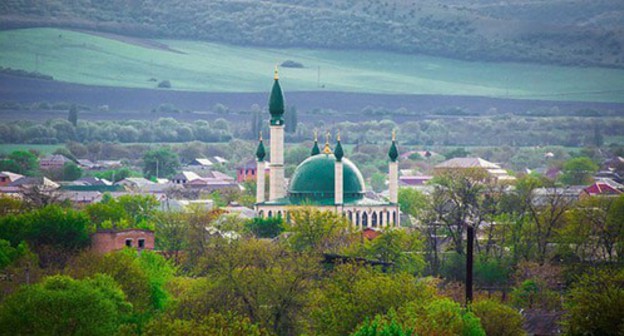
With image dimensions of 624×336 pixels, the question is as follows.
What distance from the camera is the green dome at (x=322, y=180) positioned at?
→ 108812mm

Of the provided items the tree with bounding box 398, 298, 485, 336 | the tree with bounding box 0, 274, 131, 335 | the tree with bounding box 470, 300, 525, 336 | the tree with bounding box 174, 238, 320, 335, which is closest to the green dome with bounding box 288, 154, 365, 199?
the tree with bounding box 174, 238, 320, 335

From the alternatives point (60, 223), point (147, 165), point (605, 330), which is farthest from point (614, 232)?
point (147, 165)

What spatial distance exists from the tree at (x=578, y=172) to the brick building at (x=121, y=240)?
83.6 m

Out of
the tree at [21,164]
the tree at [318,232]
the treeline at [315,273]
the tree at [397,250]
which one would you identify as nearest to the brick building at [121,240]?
the treeline at [315,273]

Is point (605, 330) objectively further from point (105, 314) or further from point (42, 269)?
point (42, 269)

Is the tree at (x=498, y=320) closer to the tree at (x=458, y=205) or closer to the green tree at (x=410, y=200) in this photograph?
the tree at (x=458, y=205)

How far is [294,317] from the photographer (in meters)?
62.9

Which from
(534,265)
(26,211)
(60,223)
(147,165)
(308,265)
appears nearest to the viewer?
(308,265)

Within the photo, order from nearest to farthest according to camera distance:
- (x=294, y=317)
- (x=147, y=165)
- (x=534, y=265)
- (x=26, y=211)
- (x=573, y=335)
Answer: (x=573, y=335) → (x=294, y=317) → (x=534, y=265) → (x=26, y=211) → (x=147, y=165)

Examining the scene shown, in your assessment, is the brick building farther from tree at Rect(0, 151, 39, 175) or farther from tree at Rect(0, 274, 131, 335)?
tree at Rect(0, 151, 39, 175)

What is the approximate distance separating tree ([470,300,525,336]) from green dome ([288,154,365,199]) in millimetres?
48963

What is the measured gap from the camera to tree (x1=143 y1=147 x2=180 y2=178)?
634ft

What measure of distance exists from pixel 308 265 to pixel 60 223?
20045mm

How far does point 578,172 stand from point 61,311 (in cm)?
12624
